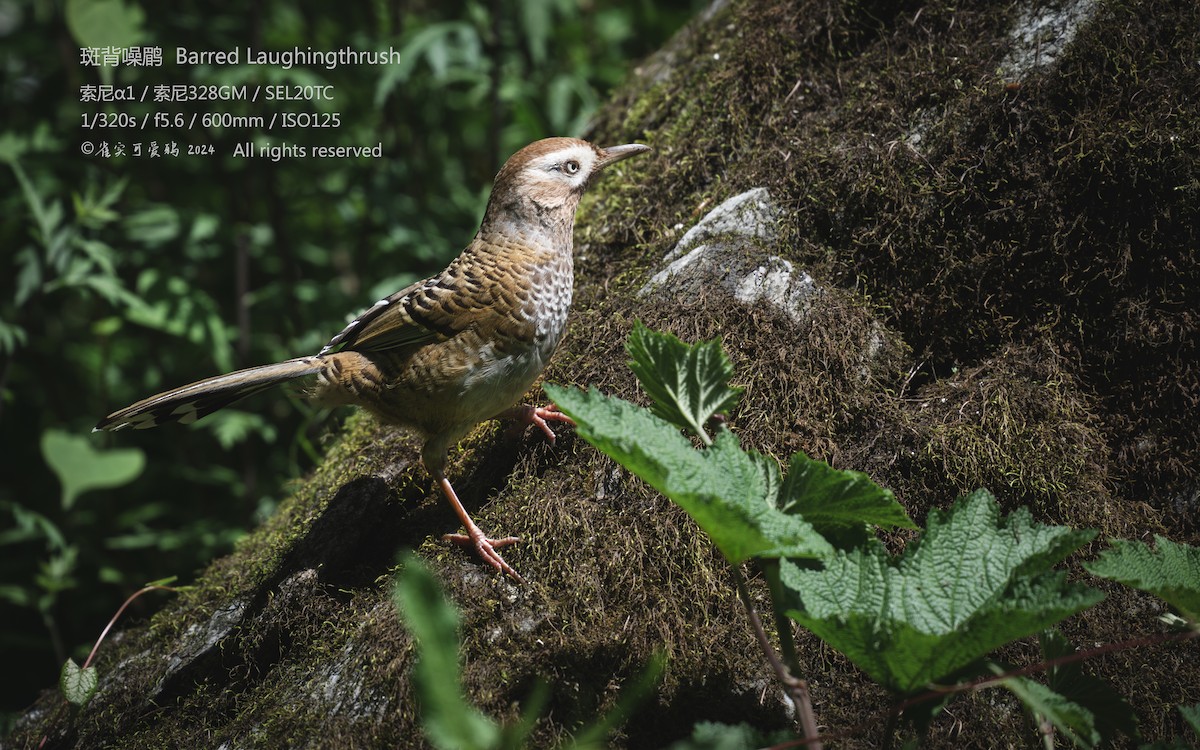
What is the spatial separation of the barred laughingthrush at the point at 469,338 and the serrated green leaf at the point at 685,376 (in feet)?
3.07

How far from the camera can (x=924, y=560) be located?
→ 204 centimetres

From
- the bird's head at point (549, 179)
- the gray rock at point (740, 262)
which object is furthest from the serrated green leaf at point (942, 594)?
the bird's head at point (549, 179)

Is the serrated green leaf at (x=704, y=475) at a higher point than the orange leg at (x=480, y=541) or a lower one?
higher

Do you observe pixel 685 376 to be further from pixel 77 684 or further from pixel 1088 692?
pixel 77 684

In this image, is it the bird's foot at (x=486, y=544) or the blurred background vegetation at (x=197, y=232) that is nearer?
the bird's foot at (x=486, y=544)

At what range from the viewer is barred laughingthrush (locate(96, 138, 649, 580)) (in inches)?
122

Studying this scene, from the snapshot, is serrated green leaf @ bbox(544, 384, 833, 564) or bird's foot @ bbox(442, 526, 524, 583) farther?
bird's foot @ bbox(442, 526, 524, 583)

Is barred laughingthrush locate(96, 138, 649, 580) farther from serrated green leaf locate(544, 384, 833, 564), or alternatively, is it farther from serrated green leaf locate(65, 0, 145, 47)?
serrated green leaf locate(65, 0, 145, 47)

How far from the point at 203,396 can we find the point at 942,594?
2739mm

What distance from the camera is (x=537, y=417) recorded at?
3.11 metres

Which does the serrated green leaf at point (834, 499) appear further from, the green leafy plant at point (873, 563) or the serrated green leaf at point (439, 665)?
the serrated green leaf at point (439, 665)

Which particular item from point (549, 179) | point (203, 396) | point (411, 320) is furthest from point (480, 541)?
point (549, 179)

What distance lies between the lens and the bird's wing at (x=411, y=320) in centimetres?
325

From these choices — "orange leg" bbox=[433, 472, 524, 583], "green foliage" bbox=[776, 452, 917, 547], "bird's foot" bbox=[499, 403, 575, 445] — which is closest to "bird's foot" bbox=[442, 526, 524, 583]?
"orange leg" bbox=[433, 472, 524, 583]
